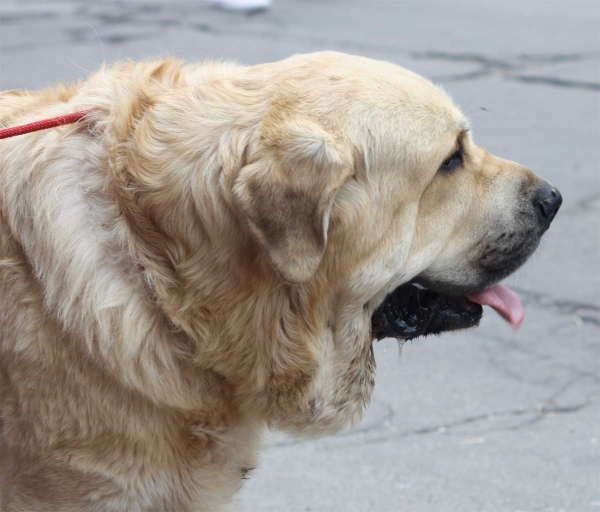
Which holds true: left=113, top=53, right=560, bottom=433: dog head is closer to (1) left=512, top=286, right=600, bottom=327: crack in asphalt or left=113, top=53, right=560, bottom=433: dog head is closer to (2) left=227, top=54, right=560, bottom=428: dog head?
(2) left=227, top=54, right=560, bottom=428: dog head

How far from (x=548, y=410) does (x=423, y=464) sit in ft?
2.62

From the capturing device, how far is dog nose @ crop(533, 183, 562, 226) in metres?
3.13

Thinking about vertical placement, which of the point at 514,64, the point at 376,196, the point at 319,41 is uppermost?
the point at 376,196

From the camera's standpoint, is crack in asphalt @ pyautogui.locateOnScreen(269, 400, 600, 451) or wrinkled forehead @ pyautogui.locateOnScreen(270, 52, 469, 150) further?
crack in asphalt @ pyautogui.locateOnScreen(269, 400, 600, 451)

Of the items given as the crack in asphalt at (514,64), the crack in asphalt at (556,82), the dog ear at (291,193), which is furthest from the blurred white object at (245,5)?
the dog ear at (291,193)

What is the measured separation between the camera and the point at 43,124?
9.00 feet

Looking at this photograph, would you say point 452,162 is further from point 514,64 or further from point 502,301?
point 514,64

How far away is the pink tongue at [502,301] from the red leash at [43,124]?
148cm

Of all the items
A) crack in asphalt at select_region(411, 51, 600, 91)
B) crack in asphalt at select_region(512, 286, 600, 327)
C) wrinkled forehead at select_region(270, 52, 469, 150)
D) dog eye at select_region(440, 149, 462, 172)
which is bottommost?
crack in asphalt at select_region(411, 51, 600, 91)

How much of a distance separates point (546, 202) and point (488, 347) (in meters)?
2.13

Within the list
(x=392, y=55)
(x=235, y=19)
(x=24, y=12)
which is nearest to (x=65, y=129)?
(x=392, y=55)

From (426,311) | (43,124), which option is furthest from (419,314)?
(43,124)

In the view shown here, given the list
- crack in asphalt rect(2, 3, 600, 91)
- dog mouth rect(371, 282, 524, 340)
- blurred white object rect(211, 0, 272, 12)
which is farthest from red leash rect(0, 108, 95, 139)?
blurred white object rect(211, 0, 272, 12)

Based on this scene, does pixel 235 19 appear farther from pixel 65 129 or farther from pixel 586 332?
pixel 65 129
